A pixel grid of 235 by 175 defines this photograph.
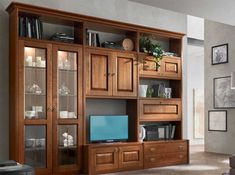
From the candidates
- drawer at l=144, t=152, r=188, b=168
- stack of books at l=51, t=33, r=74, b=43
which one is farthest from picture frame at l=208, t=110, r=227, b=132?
stack of books at l=51, t=33, r=74, b=43

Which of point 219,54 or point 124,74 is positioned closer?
point 124,74

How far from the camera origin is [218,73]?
8.59 m

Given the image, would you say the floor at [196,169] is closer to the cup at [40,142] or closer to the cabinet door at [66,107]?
the cabinet door at [66,107]

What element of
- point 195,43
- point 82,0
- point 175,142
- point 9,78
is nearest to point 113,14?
point 82,0

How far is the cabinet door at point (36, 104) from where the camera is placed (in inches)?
198

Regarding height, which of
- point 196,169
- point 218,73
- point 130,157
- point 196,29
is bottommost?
point 196,169

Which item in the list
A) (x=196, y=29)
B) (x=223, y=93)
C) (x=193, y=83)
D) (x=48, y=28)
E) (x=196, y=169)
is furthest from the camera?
(x=193, y=83)

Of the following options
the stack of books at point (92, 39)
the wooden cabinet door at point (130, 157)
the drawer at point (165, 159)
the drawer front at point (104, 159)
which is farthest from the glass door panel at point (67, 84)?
the drawer at point (165, 159)

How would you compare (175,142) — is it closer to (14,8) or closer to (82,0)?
(82,0)

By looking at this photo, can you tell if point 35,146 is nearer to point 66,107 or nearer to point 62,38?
point 66,107

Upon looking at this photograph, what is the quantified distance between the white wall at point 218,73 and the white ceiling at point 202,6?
2.33m

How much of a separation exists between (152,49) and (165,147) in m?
1.83

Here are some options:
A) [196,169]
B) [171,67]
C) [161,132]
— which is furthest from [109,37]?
[196,169]

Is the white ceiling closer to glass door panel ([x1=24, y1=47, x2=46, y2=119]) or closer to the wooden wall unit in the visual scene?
the wooden wall unit
